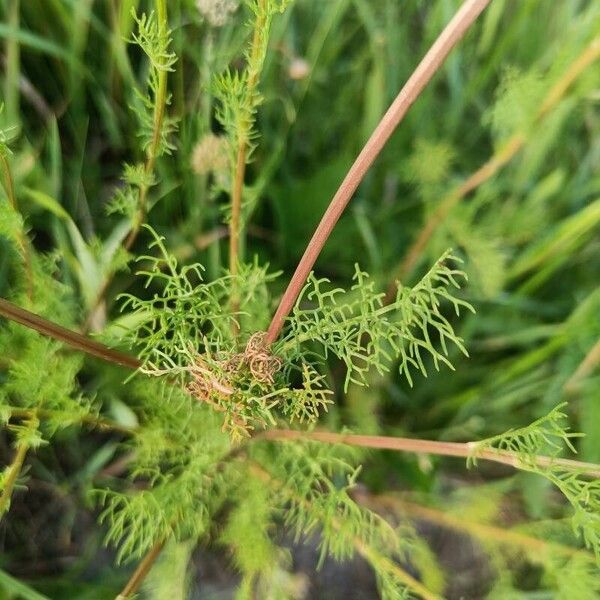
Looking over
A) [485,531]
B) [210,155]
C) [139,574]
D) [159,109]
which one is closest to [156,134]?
[159,109]

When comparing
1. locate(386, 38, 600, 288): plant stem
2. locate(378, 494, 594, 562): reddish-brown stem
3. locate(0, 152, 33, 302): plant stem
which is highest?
locate(386, 38, 600, 288): plant stem

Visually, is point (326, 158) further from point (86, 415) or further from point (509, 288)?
point (86, 415)

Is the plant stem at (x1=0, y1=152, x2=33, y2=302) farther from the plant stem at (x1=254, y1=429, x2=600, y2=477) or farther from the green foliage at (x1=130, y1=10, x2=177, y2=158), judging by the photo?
the plant stem at (x1=254, y1=429, x2=600, y2=477)

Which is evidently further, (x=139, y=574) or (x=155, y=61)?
(x=139, y=574)

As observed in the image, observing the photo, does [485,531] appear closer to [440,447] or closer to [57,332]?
[440,447]

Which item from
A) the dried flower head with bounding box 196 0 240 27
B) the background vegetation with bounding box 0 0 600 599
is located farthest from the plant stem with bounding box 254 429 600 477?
the dried flower head with bounding box 196 0 240 27

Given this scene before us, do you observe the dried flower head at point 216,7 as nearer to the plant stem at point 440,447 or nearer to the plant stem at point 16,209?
the plant stem at point 16,209
